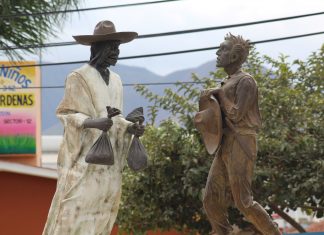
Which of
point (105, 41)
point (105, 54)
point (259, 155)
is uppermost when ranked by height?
point (105, 41)

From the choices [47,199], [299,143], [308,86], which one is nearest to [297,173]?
[299,143]

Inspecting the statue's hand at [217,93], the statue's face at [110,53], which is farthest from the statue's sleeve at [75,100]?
the statue's hand at [217,93]

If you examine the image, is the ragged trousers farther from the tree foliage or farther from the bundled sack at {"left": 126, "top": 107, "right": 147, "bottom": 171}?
the tree foliage

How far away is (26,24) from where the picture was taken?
18.1 meters

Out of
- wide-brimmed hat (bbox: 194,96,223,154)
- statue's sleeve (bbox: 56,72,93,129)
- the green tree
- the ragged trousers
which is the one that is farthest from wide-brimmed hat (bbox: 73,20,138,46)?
the green tree

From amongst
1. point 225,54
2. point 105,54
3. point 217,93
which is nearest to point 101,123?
point 105,54

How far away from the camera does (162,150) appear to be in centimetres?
1880

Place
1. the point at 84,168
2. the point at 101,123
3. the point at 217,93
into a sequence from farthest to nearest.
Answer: the point at 217,93 → the point at 84,168 → the point at 101,123

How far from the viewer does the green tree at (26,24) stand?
1791cm

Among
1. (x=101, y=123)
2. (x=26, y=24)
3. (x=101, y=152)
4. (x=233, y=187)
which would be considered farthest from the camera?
(x=26, y=24)

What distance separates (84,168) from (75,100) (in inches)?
24.7

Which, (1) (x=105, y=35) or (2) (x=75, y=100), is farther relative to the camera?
(1) (x=105, y=35)

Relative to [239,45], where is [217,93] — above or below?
below

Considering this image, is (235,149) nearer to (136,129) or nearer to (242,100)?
(242,100)
